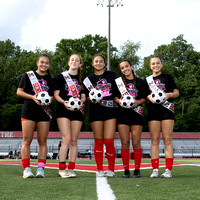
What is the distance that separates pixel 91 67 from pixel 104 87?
35.3 meters

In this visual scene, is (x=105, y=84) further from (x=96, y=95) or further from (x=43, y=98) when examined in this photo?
(x=43, y=98)

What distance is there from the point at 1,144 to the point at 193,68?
35.0 metres

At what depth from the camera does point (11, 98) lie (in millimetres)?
42969

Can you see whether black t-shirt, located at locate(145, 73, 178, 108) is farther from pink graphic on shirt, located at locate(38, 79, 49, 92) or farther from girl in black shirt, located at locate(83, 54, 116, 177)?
pink graphic on shirt, located at locate(38, 79, 49, 92)

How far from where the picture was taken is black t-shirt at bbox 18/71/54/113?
17.3ft

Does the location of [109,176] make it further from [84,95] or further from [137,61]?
[137,61]

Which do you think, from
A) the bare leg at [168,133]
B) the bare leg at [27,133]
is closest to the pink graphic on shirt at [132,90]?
the bare leg at [168,133]

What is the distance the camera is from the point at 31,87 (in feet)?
17.8

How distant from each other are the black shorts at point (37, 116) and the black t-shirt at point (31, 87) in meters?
0.05

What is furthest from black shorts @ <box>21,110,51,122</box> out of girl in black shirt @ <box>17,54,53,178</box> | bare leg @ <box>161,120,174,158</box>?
bare leg @ <box>161,120,174,158</box>

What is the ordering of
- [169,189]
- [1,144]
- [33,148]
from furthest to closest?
[1,144] → [33,148] → [169,189]

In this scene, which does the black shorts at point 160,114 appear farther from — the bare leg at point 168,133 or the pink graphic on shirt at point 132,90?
the pink graphic on shirt at point 132,90

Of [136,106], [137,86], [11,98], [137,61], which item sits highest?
[137,61]

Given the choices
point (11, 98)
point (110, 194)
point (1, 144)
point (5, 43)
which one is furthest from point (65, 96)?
point (5, 43)
